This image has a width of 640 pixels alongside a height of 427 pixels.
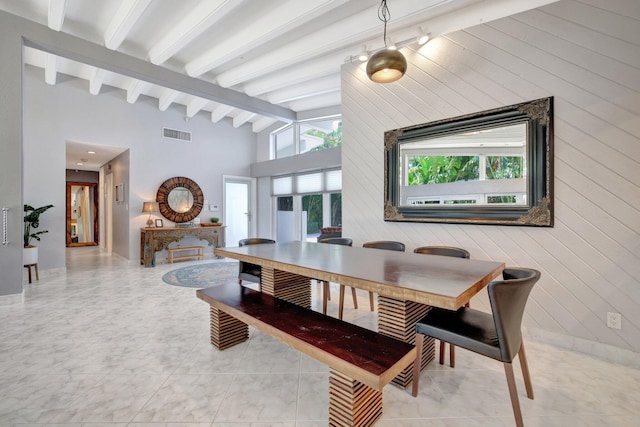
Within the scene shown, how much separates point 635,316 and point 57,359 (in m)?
4.44

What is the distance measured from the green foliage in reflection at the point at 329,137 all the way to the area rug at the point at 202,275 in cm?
338

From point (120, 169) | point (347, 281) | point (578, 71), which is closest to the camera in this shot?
point (347, 281)

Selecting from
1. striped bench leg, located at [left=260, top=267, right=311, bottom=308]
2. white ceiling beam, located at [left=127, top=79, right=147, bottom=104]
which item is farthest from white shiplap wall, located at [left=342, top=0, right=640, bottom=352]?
white ceiling beam, located at [left=127, top=79, right=147, bottom=104]

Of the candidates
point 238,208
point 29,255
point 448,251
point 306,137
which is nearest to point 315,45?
point 448,251

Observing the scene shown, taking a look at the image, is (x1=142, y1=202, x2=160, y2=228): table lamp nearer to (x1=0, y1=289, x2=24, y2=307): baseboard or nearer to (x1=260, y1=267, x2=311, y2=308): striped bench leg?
(x1=0, y1=289, x2=24, y2=307): baseboard

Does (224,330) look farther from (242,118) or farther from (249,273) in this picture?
(242,118)

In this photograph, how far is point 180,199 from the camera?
6.77m

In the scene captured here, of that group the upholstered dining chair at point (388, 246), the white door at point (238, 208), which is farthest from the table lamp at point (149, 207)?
the upholstered dining chair at point (388, 246)

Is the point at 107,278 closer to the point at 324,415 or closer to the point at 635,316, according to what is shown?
the point at 324,415

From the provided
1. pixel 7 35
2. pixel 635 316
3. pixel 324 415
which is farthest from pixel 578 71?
pixel 7 35

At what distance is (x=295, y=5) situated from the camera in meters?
3.29

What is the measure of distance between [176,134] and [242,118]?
1.64 m

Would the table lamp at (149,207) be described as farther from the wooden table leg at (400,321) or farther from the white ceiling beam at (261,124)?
the wooden table leg at (400,321)

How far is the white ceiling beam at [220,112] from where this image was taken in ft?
22.4
